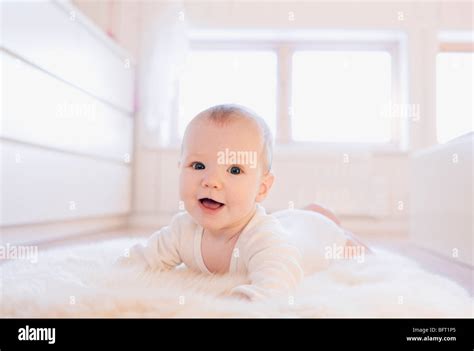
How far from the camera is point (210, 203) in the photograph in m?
0.99

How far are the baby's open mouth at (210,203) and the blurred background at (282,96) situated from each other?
1272 mm

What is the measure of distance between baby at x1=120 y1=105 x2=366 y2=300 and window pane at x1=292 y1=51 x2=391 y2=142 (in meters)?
2.34

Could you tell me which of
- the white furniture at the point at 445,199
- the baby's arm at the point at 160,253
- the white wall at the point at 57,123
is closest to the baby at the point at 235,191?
the baby's arm at the point at 160,253

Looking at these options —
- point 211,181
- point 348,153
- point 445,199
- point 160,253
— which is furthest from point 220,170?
point 348,153

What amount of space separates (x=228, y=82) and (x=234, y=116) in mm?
2334

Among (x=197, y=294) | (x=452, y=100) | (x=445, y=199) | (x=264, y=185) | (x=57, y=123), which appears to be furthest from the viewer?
(x=452, y=100)

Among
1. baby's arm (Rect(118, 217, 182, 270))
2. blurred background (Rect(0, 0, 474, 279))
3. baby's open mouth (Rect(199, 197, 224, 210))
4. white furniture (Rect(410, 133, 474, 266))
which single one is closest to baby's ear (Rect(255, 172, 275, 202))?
baby's open mouth (Rect(199, 197, 224, 210))

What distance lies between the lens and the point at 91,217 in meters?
2.47

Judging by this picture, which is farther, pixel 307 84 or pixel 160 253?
pixel 307 84

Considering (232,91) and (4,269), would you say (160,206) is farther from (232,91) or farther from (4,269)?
(4,269)

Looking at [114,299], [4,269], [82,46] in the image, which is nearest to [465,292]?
[114,299]

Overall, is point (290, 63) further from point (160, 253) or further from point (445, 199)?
point (160, 253)

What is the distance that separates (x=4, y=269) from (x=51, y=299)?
44 centimetres
